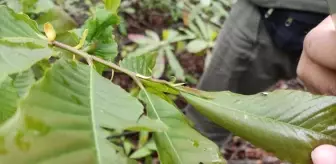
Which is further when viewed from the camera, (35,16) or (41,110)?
(35,16)

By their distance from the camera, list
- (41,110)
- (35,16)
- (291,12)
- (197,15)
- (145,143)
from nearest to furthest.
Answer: (41,110) < (35,16) < (291,12) < (145,143) < (197,15)

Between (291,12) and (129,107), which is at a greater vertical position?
(129,107)

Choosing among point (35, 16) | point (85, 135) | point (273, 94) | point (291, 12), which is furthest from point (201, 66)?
point (85, 135)

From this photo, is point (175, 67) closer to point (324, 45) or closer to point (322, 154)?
point (324, 45)

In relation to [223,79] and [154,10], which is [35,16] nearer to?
[223,79]

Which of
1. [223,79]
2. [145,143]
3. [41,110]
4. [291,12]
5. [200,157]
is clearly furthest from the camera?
[145,143]

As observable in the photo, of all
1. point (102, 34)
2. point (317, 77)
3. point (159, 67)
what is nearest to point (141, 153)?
point (159, 67)
